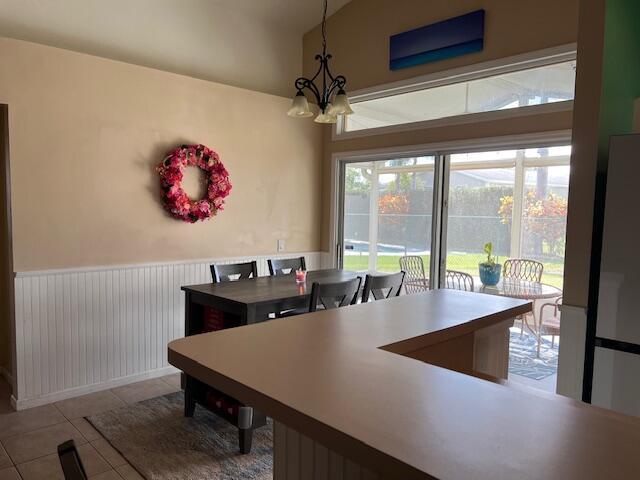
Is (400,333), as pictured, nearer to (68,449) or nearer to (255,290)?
(68,449)

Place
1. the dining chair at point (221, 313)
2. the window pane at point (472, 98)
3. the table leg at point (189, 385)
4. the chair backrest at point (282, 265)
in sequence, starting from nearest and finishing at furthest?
the dining chair at point (221, 313) < the table leg at point (189, 385) < the window pane at point (472, 98) < the chair backrest at point (282, 265)

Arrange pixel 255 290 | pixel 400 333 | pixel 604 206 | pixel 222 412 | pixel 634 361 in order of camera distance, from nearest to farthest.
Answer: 1. pixel 400 333
2. pixel 634 361
3. pixel 604 206
4. pixel 222 412
5. pixel 255 290

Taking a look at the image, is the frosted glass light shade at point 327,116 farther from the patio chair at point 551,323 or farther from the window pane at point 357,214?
the patio chair at point 551,323

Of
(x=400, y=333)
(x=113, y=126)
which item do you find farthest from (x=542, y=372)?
(x=113, y=126)

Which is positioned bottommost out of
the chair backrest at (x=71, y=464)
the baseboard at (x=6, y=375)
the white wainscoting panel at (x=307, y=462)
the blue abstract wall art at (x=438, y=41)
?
the baseboard at (x=6, y=375)

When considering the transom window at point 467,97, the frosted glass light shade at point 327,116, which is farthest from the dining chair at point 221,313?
the transom window at point 467,97

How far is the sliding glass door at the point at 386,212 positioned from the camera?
14.8 feet

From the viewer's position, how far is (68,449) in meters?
0.87

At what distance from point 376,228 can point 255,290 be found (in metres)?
2.02

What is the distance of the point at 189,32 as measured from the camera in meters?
4.46

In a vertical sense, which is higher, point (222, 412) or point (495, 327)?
point (495, 327)

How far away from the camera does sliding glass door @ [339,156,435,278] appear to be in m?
4.50

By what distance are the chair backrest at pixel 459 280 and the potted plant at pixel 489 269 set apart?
0.14 metres

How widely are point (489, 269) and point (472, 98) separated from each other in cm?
148
